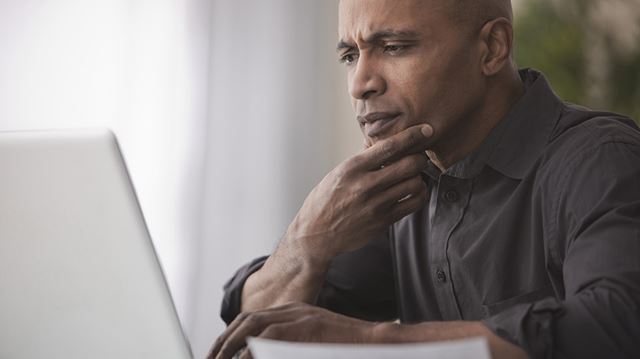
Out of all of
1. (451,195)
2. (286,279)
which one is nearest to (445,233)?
(451,195)

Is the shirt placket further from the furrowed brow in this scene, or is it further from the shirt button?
the furrowed brow

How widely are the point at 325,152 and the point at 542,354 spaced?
2164 millimetres

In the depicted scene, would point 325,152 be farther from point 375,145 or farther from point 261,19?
point 375,145

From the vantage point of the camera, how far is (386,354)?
817 millimetres

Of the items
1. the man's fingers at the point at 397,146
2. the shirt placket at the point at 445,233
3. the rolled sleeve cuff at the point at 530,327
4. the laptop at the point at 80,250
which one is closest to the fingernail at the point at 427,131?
the man's fingers at the point at 397,146

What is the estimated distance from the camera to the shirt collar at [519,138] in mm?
1530

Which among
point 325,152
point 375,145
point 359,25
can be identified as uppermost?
point 359,25

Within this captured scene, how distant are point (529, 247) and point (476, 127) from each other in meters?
0.25

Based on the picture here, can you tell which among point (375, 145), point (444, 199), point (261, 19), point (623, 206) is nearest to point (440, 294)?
point (444, 199)

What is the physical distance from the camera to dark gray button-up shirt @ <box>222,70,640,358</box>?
1106 mm

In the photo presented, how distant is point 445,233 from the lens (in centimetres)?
160

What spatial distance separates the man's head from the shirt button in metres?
0.10

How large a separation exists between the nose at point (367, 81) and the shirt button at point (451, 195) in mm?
210

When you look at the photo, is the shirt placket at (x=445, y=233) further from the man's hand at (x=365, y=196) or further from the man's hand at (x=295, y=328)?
the man's hand at (x=295, y=328)
